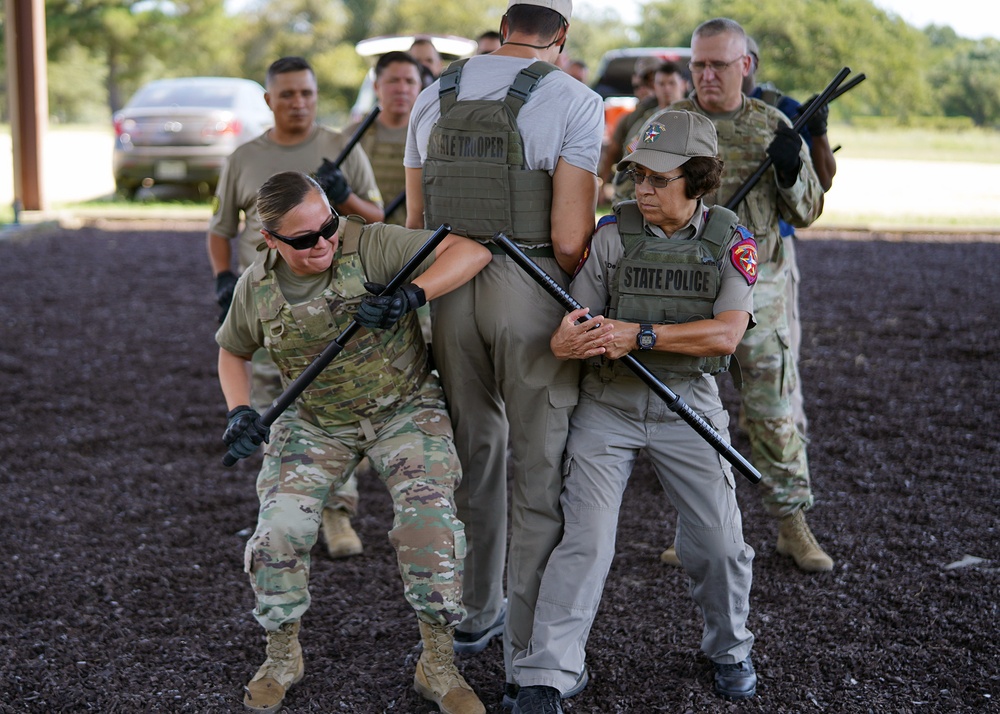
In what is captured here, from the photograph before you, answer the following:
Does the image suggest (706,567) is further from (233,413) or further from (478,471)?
(233,413)

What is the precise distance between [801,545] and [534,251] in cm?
195

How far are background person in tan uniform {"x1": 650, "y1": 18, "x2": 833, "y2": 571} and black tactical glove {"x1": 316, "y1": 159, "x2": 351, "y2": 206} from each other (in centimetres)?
153

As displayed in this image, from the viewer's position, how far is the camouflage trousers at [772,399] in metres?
4.44

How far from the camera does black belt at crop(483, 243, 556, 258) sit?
11.3 ft

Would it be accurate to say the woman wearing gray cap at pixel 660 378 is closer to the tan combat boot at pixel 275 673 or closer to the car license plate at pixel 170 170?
the tan combat boot at pixel 275 673

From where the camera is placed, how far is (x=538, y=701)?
3229 millimetres

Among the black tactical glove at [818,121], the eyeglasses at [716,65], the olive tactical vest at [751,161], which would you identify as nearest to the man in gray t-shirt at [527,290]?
the eyeglasses at [716,65]

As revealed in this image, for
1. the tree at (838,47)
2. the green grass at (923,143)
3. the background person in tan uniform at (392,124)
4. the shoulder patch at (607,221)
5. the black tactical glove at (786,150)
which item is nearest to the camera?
the shoulder patch at (607,221)

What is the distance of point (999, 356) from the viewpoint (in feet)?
26.1

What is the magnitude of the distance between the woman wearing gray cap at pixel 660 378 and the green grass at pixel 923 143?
44.1ft

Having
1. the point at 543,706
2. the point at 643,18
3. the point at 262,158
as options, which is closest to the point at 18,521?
the point at 262,158

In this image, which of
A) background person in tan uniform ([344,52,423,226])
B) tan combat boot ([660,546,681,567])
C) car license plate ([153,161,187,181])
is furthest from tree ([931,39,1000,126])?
tan combat boot ([660,546,681,567])

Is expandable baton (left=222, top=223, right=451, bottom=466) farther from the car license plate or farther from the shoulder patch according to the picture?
the car license plate

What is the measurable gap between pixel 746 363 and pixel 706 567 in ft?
4.25
